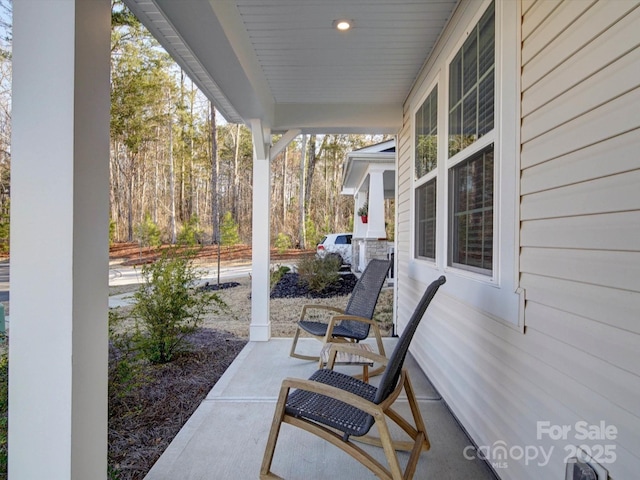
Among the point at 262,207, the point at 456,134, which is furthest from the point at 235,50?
the point at 262,207

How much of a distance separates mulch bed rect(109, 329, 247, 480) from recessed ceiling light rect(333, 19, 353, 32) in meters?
2.82

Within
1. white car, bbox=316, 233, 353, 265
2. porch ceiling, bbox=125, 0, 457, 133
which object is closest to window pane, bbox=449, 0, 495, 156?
porch ceiling, bbox=125, 0, 457, 133

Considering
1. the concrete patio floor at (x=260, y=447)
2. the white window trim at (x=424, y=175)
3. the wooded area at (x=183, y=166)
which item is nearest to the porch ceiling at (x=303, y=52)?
the white window trim at (x=424, y=175)

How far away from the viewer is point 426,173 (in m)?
3.33

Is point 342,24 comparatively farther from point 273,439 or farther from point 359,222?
point 359,222

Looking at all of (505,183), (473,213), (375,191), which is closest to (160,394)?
(473,213)

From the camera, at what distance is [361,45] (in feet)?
9.43

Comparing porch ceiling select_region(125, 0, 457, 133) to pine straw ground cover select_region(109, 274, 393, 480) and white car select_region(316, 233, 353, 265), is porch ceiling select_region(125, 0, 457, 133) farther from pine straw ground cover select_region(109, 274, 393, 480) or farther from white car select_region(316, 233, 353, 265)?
white car select_region(316, 233, 353, 265)

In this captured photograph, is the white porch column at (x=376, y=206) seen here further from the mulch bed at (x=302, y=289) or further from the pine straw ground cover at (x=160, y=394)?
the pine straw ground cover at (x=160, y=394)

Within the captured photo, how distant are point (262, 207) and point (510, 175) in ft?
9.74

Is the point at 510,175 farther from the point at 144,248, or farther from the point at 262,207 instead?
the point at 144,248

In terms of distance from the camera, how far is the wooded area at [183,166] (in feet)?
37.1

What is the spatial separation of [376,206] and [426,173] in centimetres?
429

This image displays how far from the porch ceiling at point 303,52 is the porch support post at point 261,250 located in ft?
1.55
